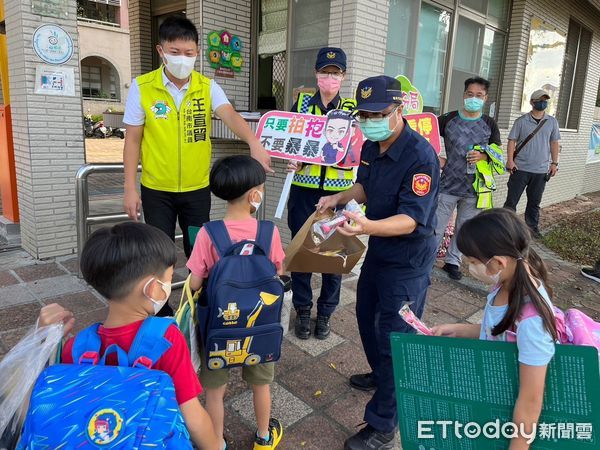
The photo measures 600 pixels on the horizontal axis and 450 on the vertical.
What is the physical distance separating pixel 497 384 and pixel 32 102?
15.2ft

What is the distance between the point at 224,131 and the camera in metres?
5.12

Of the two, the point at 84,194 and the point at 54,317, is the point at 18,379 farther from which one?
the point at 84,194

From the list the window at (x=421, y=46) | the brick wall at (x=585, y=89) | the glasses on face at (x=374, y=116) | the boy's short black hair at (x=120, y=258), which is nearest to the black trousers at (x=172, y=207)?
the glasses on face at (x=374, y=116)

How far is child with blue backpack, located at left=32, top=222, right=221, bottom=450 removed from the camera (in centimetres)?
106

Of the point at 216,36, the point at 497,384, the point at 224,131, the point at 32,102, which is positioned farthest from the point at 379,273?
the point at 216,36

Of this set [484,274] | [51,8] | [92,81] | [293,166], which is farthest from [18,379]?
[92,81]

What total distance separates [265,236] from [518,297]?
0.99 m

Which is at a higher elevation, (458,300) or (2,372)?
(2,372)

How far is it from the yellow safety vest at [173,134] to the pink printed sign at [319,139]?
2.20ft

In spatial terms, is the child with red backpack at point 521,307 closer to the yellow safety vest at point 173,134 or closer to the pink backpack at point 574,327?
the pink backpack at point 574,327

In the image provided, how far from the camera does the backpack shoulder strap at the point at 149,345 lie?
1.22 metres

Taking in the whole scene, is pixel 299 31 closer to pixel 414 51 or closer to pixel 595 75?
pixel 414 51

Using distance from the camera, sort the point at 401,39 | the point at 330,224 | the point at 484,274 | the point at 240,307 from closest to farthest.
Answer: the point at 484,274, the point at 240,307, the point at 330,224, the point at 401,39

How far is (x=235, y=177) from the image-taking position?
188cm
